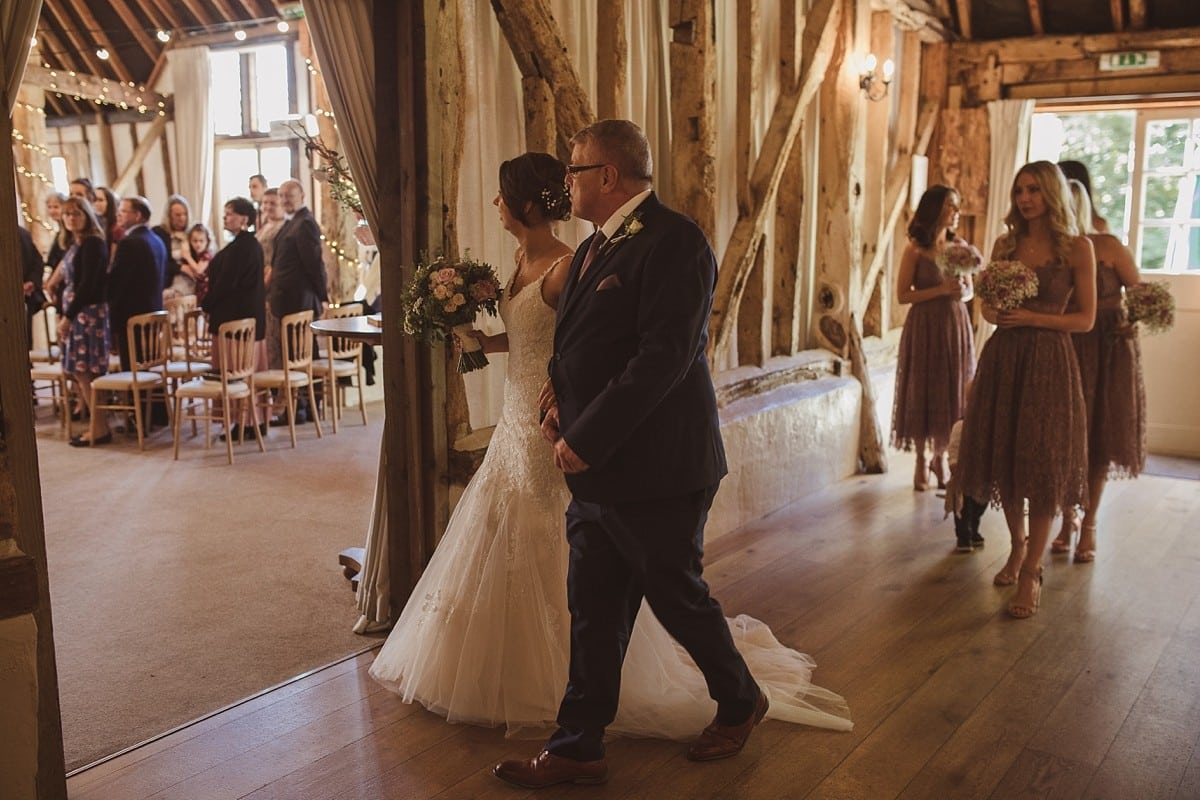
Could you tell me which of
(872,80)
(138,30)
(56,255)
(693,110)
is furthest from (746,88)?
(138,30)

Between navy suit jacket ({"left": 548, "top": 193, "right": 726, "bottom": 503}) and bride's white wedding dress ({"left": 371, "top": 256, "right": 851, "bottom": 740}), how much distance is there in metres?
0.43

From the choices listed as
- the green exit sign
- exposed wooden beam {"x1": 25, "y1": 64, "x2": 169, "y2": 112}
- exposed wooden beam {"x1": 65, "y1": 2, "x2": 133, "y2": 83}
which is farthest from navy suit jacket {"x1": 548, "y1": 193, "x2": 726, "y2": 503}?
exposed wooden beam {"x1": 65, "y1": 2, "x2": 133, "y2": 83}

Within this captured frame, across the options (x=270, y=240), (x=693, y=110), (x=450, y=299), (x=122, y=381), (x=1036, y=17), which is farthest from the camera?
(x=270, y=240)

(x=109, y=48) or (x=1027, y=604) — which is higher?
(x=109, y=48)

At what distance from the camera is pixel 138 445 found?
7684 mm

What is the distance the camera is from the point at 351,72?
390 centimetres

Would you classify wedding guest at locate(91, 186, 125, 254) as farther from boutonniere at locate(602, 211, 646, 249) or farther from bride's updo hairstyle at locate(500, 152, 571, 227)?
boutonniere at locate(602, 211, 646, 249)

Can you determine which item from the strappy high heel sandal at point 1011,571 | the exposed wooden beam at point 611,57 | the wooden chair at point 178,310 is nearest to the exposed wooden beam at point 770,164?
the exposed wooden beam at point 611,57

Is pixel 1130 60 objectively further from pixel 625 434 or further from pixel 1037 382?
pixel 625 434

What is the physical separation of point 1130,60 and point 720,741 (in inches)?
274

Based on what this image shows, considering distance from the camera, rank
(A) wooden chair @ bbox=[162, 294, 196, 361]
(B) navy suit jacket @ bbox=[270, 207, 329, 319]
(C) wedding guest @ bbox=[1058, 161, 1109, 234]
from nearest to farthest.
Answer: (C) wedding guest @ bbox=[1058, 161, 1109, 234] < (B) navy suit jacket @ bbox=[270, 207, 329, 319] < (A) wooden chair @ bbox=[162, 294, 196, 361]

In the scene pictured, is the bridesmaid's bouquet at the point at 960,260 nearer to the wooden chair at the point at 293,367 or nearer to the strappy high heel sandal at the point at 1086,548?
the strappy high heel sandal at the point at 1086,548

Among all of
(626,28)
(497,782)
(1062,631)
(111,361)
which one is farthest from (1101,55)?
(111,361)

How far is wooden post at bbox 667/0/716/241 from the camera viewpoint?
5.20 metres
